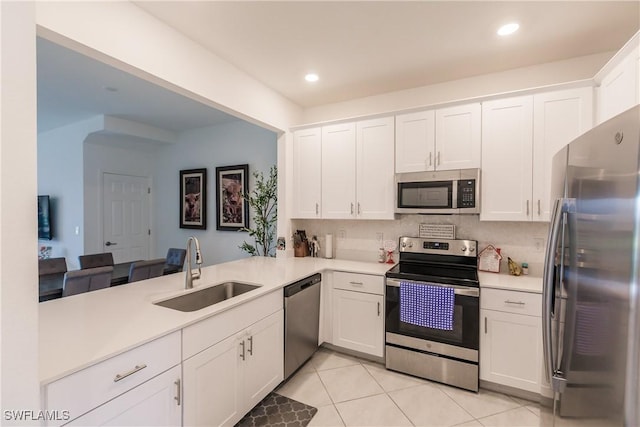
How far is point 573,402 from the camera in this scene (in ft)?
3.40

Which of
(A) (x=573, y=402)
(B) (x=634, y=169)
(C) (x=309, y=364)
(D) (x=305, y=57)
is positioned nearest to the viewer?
(B) (x=634, y=169)

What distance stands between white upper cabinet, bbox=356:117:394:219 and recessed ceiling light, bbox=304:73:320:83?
0.61 m

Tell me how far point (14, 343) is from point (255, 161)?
3426mm

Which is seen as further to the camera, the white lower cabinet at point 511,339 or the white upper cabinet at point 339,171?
the white upper cabinet at point 339,171

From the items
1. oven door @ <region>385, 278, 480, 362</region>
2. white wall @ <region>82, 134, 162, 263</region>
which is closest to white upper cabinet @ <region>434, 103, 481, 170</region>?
oven door @ <region>385, 278, 480, 362</region>

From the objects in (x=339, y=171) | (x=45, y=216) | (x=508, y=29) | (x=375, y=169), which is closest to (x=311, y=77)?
(x=339, y=171)

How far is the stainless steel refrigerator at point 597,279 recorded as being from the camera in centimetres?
71

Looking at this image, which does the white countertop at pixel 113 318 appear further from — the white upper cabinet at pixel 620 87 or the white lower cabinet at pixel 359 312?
the white upper cabinet at pixel 620 87

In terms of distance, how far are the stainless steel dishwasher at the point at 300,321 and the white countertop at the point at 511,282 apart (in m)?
1.38

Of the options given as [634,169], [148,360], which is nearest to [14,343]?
[148,360]

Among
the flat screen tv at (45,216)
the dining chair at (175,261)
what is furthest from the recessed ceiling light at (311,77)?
the flat screen tv at (45,216)

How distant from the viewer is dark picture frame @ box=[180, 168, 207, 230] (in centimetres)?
455

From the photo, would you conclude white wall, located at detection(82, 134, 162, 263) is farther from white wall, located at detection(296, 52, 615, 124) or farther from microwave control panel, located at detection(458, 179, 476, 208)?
microwave control panel, located at detection(458, 179, 476, 208)

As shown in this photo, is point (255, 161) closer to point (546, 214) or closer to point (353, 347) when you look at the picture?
point (353, 347)
